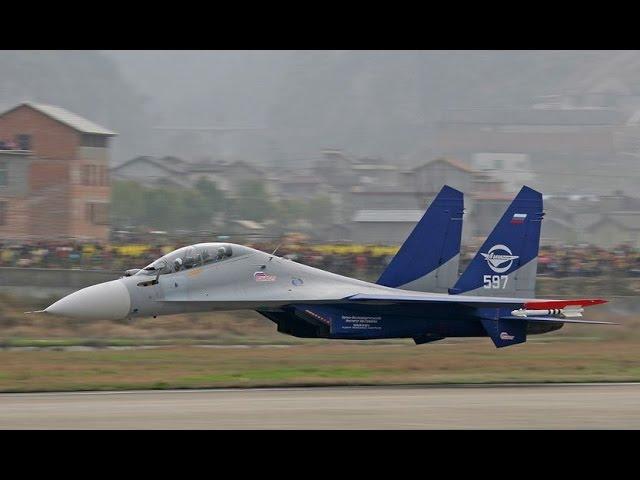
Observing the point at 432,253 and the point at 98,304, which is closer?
the point at 98,304

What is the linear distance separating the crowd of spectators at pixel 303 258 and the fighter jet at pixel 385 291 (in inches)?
568

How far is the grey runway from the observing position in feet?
46.3

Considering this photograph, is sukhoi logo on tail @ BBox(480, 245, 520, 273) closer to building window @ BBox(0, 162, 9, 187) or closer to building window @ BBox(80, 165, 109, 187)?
building window @ BBox(0, 162, 9, 187)

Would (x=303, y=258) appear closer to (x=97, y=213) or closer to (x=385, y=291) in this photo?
(x=97, y=213)

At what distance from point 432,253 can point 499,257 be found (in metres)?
1.39

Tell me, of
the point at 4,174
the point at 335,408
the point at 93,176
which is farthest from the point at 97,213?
the point at 335,408

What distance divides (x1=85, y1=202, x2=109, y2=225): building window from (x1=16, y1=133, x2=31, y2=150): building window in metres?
4.57

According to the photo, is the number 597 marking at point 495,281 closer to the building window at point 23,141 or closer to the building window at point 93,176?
the building window at point 93,176

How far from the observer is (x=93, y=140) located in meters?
57.3

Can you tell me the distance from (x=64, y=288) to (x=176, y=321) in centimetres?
601

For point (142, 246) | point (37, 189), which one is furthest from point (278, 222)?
point (142, 246)

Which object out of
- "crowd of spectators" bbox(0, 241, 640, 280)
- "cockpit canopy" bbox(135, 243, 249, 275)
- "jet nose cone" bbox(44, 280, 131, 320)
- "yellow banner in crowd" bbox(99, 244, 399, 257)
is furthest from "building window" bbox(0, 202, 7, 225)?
"jet nose cone" bbox(44, 280, 131, 320)

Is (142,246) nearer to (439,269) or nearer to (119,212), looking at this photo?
(119,212)

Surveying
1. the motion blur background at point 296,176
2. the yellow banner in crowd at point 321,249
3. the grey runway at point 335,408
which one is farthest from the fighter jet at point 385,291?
the yellow banner in crowd at point 321,249
